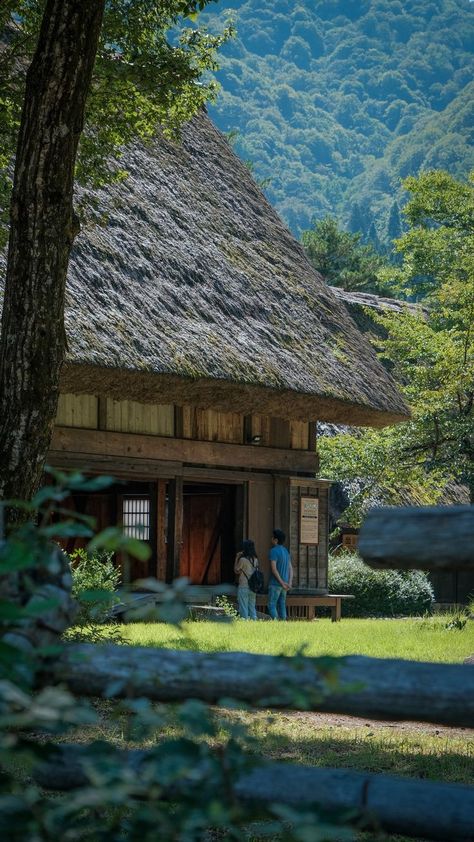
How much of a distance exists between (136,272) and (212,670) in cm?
1077

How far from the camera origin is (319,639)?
418 inches

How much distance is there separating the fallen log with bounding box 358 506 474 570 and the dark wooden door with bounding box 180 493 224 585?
1439 cm

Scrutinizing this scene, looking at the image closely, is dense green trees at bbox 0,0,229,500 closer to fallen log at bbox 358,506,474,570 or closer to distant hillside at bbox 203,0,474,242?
fallen log at bbox 358,506,474,570

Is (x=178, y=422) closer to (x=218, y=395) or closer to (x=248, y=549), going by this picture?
(x=218, y=395)

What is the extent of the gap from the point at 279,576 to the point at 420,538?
12.0 m

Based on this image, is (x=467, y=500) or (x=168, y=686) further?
(x=467, y=500)

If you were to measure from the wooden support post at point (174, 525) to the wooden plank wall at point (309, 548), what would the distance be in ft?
6.45

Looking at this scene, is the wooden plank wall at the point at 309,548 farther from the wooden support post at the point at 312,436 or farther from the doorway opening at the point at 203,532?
the doorway opening at the point at 203,532

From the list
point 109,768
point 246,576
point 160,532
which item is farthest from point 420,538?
point 160,532

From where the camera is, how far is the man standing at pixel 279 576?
14938 mm

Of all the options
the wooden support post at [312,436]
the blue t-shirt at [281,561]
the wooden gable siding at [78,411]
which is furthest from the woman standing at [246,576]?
the wooden support post at [312,436]

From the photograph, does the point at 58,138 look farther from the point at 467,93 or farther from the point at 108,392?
the point at 467,93

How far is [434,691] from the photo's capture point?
2.80 m

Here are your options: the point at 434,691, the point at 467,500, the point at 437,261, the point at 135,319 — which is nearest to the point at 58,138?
the point at 434,691
